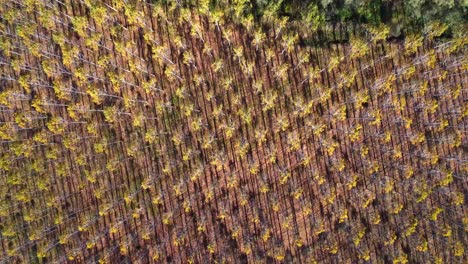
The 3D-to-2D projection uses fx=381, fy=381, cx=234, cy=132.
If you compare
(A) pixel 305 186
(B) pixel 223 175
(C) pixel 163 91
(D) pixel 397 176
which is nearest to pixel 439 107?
(D) pixel 397 176

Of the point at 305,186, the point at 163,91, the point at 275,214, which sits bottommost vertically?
the point at 275,214

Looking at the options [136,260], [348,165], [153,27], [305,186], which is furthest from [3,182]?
[348,165]

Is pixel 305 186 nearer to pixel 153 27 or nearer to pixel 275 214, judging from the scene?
pixel 275 214

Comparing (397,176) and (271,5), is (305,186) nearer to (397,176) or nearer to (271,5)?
(397,176)

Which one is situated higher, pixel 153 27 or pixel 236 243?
pixel 153 27

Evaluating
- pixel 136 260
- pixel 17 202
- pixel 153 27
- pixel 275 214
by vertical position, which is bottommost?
pixel 136 260

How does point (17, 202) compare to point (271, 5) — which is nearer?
point (271, 5)
